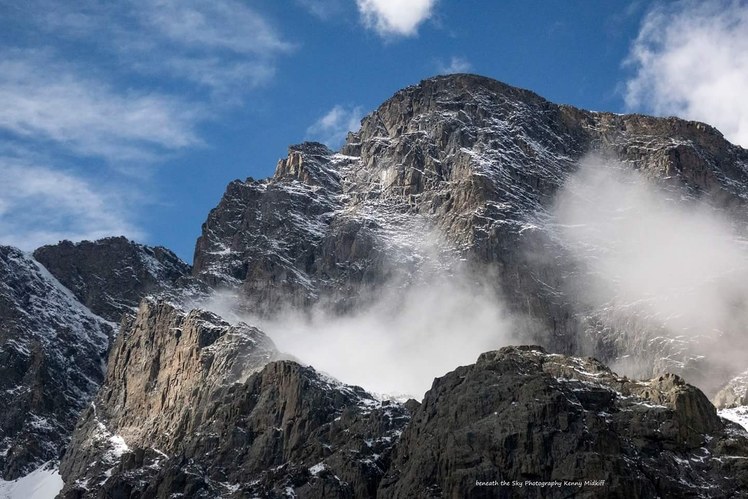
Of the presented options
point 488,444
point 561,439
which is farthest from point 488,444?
point 561,439

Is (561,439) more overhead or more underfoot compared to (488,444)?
more overhead

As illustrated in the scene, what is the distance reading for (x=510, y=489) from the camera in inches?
6093

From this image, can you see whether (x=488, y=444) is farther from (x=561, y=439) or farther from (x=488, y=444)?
(x=561, y=439)

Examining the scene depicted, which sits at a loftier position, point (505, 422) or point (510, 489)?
point (505, 422)

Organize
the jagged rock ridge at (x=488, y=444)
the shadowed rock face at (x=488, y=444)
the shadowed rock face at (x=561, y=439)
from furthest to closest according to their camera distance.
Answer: the jagged rock ridge at (x=488, y=444)
the shadowed rock face at (x=488, y=444)
the shadowed rock face at (x=561, y=439)

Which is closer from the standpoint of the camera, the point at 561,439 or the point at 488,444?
the point at 561,439

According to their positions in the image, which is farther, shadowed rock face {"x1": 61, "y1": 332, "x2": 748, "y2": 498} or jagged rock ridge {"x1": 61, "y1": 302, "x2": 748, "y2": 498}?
jagged rock ridge {"x1": 61, "y1": 302, "x2": 748, "y2": 498}

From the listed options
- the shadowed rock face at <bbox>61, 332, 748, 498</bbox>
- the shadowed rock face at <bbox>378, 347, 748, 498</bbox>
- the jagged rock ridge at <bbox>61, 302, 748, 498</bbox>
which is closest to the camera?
the shadowed rock face at <bbox>378, 347, 748, 498</bbox>

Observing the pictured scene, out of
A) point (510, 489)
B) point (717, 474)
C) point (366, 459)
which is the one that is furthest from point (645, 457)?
point (366, 459)

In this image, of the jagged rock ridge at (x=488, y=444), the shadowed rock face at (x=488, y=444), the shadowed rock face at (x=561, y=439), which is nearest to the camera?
the shadowed rock face at (x=561, y=439)

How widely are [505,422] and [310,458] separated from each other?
33.5m

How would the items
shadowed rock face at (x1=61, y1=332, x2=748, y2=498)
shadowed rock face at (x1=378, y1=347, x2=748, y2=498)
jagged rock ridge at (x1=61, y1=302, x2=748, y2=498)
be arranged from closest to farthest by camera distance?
shadowed rock face at (x1=378, y1=347, x2=748, y2=498)
shadowed rock face at (x1=61, y1=332, x2=748, y2=498)
jagged rock ridge at (x1=61, y1=302, x2=748, y2=498)

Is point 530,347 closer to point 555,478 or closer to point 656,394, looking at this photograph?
point 656,394

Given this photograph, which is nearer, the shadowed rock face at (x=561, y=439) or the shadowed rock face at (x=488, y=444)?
the shadowed rock face at (x=561, y=439)
